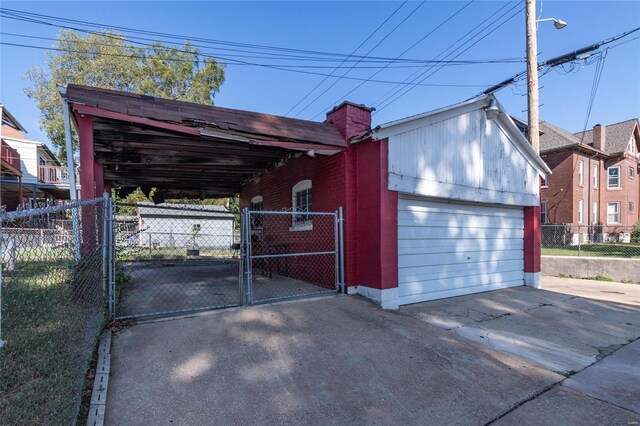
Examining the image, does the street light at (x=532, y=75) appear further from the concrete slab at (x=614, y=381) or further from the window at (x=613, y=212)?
the window at (x=613, y=212)

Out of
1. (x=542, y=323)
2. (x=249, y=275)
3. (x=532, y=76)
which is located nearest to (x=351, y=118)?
(x=249, y=275)

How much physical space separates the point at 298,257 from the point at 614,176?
3057 cm

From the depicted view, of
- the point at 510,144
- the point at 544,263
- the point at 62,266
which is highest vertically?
the point at 510,144

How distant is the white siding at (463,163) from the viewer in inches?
252

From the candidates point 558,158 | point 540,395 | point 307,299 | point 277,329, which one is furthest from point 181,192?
point 558,158

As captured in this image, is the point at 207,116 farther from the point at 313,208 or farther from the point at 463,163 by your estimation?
the point at 463,163

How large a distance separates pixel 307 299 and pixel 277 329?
1.48 meters

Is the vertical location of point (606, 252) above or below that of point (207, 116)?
below

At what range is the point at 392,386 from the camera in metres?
3.42

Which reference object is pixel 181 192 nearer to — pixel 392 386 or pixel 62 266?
pixel 62 266

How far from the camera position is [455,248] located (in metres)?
7.46

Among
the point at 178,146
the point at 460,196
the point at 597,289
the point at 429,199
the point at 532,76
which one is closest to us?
the point at 178,146

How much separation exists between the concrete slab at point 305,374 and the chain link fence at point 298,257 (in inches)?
58.9

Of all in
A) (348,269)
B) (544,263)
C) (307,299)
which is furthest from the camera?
(544,263)
